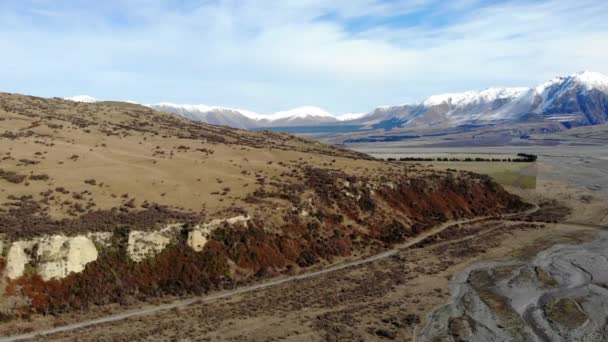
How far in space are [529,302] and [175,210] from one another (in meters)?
32.7

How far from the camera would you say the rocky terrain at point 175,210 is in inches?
1564

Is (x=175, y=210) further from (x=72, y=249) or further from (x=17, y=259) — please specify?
(x=17, y=259)

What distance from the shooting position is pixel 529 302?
3934 centimetres

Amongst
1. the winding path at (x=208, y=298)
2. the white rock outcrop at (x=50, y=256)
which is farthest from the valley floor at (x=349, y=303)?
the white rock outcrop at (x=50, y=256)

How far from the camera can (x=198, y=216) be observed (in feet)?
Result: 165

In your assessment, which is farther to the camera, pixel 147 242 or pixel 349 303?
pixel 147 242

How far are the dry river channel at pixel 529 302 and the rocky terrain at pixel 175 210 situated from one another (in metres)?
14.5

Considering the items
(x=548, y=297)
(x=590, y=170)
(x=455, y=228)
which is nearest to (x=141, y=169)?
(x=455, y=228)

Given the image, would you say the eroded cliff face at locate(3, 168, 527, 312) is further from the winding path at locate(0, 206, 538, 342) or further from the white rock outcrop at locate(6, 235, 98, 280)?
the winding path at locate(0, 206, 538, 342)

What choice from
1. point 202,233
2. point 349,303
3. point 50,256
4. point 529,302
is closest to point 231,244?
point 202,233

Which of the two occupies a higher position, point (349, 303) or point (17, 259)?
point (17, 259)

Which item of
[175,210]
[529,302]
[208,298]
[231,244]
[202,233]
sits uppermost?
[175,210]

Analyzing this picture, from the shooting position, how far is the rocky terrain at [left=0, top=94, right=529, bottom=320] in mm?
39719

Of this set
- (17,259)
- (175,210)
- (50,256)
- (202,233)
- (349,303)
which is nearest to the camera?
(17,259)
